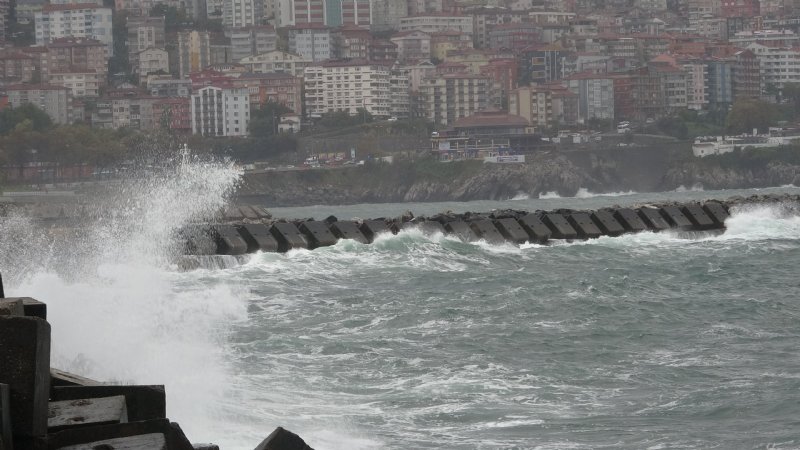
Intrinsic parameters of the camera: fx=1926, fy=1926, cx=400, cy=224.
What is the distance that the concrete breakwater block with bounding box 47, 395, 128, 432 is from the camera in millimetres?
9945

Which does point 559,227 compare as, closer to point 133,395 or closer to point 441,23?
point 133,395

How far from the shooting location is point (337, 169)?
437 feet

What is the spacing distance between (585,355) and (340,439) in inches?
237

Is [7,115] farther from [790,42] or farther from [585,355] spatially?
[585,355]

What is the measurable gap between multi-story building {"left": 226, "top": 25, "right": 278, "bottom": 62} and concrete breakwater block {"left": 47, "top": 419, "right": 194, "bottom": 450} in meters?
175

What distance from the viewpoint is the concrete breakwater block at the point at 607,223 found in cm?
3716

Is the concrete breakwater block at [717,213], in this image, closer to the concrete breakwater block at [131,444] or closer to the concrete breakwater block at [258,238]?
the concrete breakwater block at [258,238]

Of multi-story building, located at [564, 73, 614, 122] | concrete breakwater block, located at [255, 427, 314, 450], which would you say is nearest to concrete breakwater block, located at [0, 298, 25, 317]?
concrete breakwater block, located at [255, 427, 314, 450]

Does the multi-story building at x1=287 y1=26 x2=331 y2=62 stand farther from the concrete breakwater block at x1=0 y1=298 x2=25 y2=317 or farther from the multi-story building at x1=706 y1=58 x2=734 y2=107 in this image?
the concrete breakwater block at x1=0 y1=298 x2=25 y2=317

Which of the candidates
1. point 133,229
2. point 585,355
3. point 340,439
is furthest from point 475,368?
point 133,229

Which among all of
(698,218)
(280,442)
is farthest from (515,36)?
(280,442)

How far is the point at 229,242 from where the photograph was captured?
1211 inches

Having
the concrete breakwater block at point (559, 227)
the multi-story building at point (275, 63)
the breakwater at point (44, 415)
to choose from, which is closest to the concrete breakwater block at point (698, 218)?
the concrete breakwater block at point (559, 227)

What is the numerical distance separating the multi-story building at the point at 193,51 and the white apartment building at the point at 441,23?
84.9ft
